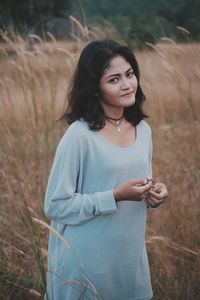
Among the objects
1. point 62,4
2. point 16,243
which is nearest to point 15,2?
point 62,4

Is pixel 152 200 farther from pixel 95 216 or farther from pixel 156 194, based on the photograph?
pixel 95 216

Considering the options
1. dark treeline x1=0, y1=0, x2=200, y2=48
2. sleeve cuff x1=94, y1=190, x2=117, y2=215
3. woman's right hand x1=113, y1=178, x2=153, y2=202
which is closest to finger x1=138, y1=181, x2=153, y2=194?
woman's right hand x1=113, y1=178, x2=153, y2=202

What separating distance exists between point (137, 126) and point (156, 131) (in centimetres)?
201

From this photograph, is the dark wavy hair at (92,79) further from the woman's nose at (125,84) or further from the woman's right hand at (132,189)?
the woman's right hand at (132,189)

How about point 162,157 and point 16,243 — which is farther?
point 162,157

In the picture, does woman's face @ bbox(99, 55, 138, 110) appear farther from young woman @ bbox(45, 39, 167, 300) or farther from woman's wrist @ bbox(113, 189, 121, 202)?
woman's wrist @ bbox(113, 189, 121, 202)

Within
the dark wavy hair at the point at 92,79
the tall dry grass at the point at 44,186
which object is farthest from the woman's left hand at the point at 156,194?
the dark wavy hair at the point at 92,79

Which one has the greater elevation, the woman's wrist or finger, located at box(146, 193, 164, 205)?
the woman's wrist

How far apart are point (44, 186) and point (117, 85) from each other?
1.26 metres

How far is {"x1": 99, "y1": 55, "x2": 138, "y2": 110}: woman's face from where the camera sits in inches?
49.5

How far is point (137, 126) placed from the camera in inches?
54.1

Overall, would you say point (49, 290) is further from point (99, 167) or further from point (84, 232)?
point (99, 167)

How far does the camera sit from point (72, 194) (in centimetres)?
121

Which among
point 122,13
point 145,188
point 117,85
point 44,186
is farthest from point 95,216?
→ point 122,13
